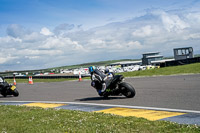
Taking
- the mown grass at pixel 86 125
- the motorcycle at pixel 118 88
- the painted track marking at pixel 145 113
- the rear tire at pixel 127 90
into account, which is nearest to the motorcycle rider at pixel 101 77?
the motorcycle at pixel 118 88

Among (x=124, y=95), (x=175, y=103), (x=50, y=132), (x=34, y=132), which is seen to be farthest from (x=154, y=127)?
(x=124, y=95)

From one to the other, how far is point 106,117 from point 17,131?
2027 mm

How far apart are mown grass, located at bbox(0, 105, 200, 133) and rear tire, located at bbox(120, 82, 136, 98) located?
381 centimetres

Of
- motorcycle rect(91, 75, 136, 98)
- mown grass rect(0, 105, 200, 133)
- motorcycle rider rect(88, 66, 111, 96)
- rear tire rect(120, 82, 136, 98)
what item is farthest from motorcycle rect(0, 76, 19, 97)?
mown grass rect(0, 105, 200, 133)

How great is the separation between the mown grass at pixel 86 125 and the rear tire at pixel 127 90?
381 centimetres

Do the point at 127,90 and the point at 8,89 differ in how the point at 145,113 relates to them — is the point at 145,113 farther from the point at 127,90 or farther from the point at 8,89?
the point at 8,89

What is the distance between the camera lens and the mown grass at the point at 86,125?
5.54m

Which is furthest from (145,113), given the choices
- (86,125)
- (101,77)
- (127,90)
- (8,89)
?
(8,89)

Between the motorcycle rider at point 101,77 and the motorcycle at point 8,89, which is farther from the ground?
the motorcycle rider at point 101,77

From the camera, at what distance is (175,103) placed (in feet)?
30.0

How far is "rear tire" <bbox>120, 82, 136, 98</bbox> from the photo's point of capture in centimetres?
1132

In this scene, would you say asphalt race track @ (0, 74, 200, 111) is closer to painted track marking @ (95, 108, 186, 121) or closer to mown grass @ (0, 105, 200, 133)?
painted track marking @ (95, 108, 186, 121)

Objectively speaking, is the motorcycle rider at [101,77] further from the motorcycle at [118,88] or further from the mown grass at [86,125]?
the mown grass at [86,125]

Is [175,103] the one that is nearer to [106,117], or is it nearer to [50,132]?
[106,117]
